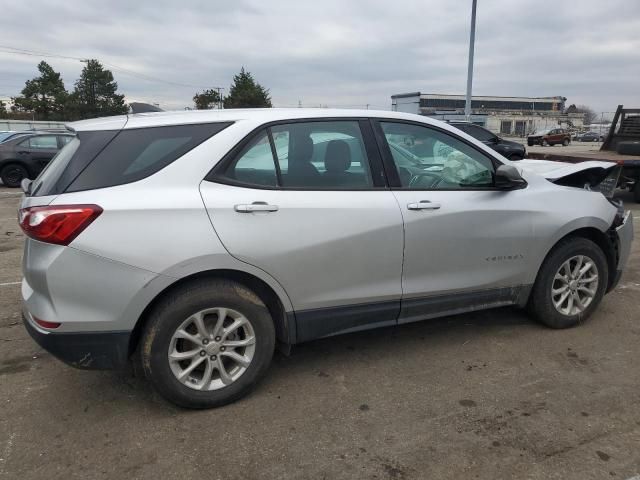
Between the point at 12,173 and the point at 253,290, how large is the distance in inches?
555

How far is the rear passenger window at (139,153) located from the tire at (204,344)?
2.24ft

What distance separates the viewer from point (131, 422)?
2828mm

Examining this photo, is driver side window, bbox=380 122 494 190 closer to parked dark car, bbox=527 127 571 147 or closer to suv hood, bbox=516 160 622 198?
suv hood, bbox=516 160 622 198

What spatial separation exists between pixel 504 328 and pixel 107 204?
10.2 feet

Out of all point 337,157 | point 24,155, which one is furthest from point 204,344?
point 24,155

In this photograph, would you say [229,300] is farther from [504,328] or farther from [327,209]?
[504,328]

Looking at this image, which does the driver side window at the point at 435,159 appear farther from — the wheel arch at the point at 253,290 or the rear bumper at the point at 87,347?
the rear bumper at the point at 87,347

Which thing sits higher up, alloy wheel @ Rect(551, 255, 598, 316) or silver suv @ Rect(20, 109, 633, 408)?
silver suv @ Rect(20, 109, 633, 408)

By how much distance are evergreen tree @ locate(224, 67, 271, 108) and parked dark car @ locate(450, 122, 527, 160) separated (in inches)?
1462

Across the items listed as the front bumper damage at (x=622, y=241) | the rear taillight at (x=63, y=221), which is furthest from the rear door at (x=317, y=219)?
the front bumper damage at (x=622, y=241)

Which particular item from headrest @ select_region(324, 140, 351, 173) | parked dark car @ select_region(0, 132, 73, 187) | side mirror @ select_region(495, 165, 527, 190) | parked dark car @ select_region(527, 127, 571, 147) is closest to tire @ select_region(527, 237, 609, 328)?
side mirror @ select_region(495, 165, 527, 190)

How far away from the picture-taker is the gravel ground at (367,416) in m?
2.47

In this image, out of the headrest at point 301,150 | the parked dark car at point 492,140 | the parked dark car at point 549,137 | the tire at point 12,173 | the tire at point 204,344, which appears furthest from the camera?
the parked dark car at point 549,137

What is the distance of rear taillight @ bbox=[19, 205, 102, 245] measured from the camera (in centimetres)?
251
